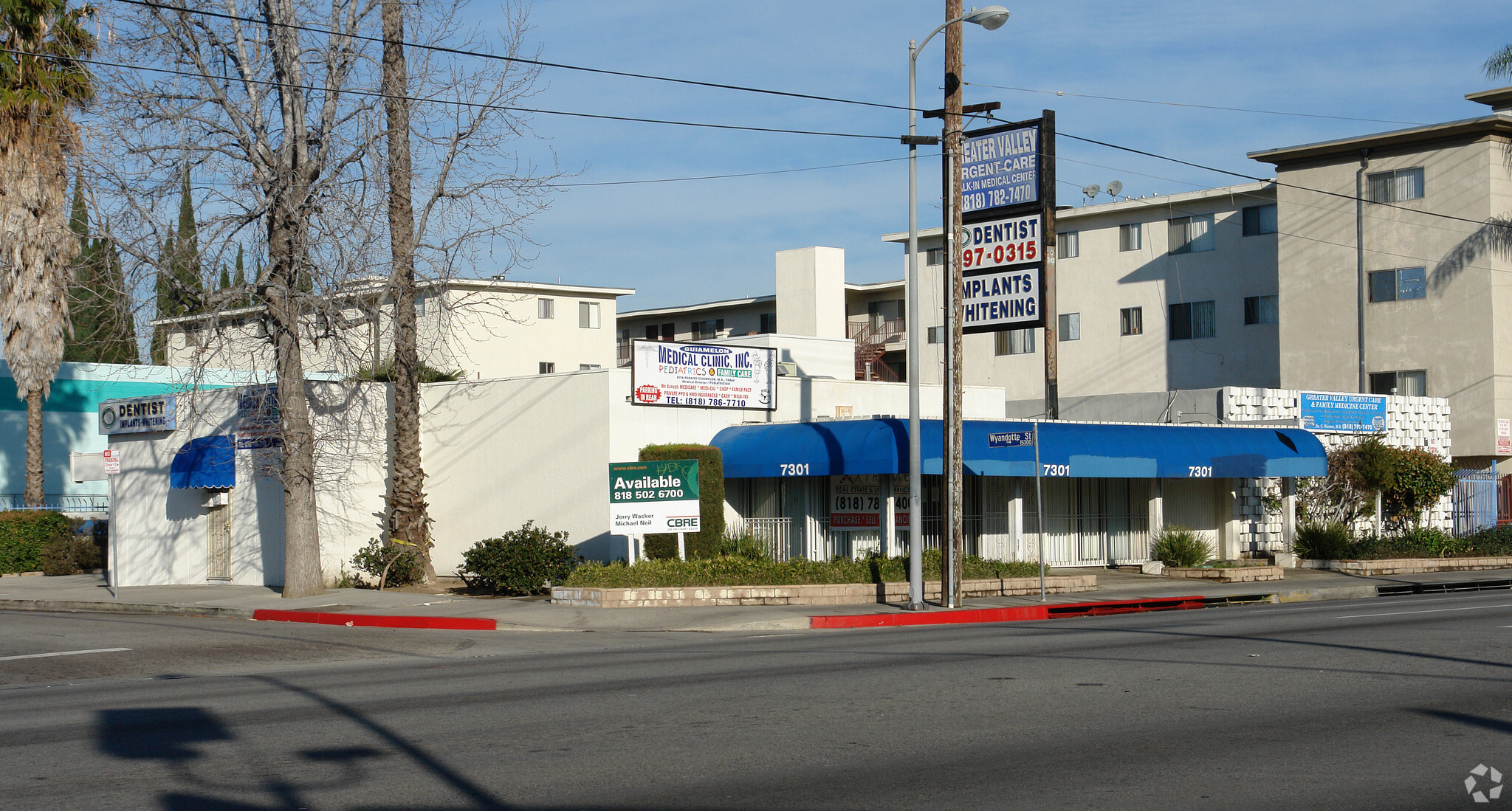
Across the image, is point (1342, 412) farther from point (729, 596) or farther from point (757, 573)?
point (729, 596)

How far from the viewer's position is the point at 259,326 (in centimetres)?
2362

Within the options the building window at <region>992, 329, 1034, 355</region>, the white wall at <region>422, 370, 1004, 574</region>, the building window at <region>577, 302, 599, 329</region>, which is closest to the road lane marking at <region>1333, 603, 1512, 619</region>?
the white wall at <region>422, 370, 1004, 574</region>

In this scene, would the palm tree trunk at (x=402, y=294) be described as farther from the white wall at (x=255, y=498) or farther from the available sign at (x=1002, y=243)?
the available sign at (x=1002, y=243)

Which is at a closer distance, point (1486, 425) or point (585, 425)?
point (585, 425)

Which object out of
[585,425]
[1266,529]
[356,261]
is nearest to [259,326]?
[356,261]

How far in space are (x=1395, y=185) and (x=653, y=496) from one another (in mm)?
33096

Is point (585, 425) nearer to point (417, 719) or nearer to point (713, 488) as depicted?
point (713, 488)

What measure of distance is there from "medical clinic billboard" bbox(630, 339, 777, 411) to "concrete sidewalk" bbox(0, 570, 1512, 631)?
469 cm

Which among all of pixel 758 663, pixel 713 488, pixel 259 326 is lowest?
pixel 758 663

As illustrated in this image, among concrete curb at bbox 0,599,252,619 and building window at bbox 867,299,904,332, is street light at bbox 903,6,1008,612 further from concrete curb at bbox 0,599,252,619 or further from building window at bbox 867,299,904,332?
building window at bbox 867,299,904,332

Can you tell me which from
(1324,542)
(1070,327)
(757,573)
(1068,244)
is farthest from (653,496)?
(1068,244)

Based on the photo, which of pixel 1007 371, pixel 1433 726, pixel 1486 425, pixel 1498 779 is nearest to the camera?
pixel 1498 779

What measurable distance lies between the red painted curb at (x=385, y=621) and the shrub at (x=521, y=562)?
3.14 metres

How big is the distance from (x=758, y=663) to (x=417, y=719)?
442cm
